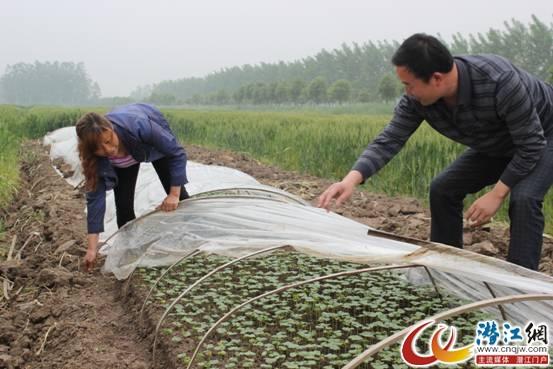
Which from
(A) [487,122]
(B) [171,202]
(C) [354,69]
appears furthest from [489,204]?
(C) [354,69]

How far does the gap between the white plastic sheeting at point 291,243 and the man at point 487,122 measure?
0.75ft

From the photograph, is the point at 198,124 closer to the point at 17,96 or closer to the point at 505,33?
the point at 505,33

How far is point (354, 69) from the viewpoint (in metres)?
56.8

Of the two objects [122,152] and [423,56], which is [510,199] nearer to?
[423,56]

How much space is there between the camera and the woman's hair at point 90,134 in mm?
2744

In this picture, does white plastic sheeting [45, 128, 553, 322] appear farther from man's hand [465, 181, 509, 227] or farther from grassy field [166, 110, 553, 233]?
grassy field [166, 110, 553, 233]

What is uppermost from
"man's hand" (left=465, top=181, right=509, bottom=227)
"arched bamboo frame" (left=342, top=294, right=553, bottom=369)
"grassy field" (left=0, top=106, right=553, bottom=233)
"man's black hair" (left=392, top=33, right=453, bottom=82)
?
"man's black hair" (left=392, top=33, right=453, bottom=82)

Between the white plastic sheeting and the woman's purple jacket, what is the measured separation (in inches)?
8.3

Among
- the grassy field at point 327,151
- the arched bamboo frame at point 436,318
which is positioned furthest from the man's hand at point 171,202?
the grassy field at point 327,151

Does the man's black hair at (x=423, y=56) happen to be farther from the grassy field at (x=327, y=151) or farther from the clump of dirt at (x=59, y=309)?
the grassy field at (x=327, y=151)

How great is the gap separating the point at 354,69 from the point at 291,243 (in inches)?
2223

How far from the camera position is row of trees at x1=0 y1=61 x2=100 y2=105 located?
96.1 meters

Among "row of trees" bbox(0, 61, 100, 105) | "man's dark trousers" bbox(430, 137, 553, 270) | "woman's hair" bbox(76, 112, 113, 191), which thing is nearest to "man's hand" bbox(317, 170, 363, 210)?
"man's dark trousers" bbox(430, 137, 553, 270)

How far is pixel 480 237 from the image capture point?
3.92 m
